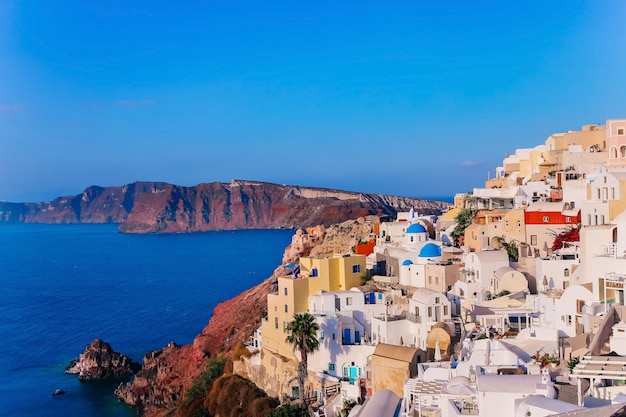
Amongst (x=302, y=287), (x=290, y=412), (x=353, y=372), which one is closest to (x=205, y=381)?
(x=302, y=287)

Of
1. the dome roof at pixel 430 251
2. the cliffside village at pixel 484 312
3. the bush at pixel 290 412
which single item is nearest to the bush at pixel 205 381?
the cliffside village at pixel 484 312

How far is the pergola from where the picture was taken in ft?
46.6

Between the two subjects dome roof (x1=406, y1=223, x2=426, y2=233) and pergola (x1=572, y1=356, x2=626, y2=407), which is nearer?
pergola (x1=572, y1=356, x2=626, y2=407)

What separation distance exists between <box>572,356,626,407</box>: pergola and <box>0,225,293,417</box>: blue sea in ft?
117

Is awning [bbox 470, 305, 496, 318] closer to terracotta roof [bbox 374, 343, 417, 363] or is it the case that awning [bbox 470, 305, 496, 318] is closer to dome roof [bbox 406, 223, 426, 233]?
terracotta roof [bbox 374, 343, 417, 363]

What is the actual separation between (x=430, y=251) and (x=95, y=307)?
6200 cm

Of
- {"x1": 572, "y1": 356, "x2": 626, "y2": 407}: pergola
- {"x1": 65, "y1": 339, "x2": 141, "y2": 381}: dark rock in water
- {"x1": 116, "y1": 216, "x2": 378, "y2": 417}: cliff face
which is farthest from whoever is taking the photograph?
{"x1": 65, "y1": 339, "x2": 141, "y2": 381}: dark rock in water

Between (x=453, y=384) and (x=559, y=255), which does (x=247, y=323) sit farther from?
(x=453, y=384)

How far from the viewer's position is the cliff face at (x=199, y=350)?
1713 inches

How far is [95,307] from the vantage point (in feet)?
271

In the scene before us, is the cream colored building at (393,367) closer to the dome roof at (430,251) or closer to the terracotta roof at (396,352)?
the terracotta roof at (396,352)

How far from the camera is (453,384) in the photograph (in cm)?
1688

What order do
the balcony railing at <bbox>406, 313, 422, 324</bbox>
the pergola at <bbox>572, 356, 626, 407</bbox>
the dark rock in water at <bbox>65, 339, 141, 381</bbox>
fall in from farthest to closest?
the dark rock in water at <bbox>65, 339, 141, 381</bbox>
the balcony railing at <bbox>406, 313, 422, 324</bbox>
the pergola at <bbox>572, 356, 626, 407</bbox>

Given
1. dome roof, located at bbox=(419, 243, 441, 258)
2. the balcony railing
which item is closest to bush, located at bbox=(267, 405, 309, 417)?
the balcony railing
